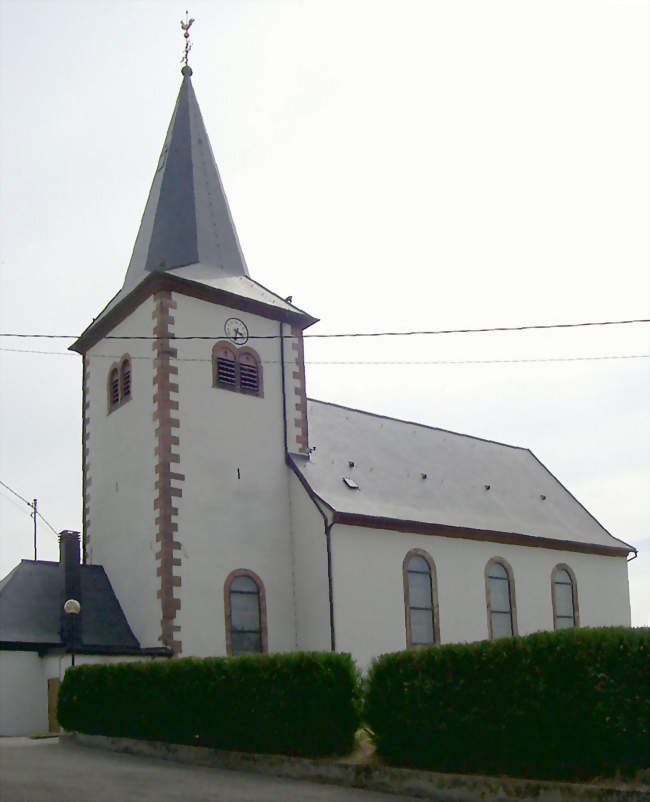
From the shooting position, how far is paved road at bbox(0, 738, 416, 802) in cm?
1296

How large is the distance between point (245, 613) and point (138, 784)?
37.5 ft

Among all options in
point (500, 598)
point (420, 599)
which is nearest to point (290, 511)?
point (420, 599)

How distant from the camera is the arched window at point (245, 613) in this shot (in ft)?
82.3

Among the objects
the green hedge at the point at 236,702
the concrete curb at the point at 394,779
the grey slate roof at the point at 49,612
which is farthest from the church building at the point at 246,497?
the concrete curb at the point at 394,779

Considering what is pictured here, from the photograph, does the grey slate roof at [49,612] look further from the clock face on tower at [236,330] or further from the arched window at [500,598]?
the arched window at [500,598]

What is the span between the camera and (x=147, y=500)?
25703mm

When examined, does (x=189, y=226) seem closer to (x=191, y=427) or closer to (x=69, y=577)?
(x=191, y=427)

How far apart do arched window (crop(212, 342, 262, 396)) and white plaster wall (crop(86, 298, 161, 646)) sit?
1.85 metres

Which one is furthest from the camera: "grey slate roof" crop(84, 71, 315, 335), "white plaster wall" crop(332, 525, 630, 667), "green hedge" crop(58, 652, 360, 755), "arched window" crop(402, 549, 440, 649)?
"grey slate roof" crop(84, 71, 315, 335)

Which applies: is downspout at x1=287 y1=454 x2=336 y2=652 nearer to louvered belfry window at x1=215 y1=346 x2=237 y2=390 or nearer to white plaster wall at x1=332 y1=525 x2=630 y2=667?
white plaster wall at x1=332 y1=525 x2=630 y2=667

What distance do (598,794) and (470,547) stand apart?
18060 millimetres

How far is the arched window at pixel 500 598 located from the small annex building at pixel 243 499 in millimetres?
60

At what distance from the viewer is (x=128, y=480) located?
1062 inches

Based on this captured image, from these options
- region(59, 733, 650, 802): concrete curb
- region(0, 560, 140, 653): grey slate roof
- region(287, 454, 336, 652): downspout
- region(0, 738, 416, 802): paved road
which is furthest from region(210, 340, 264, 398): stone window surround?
region(0, 738, 416, 802): paved road
